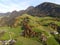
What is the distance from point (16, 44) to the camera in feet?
523

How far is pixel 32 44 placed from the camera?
16000 cm

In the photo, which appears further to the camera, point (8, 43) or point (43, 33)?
point (43, 33)

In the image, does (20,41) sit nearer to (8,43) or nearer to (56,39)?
(8,43)

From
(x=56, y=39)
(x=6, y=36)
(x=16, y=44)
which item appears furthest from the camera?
(x=6, y=36)

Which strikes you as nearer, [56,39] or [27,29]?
[56,39]

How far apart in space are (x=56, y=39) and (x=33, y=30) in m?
27.8

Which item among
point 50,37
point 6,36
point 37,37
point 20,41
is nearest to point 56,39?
point 50,37

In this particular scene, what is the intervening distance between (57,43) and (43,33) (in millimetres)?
17807

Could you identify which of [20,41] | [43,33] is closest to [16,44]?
[20,41]

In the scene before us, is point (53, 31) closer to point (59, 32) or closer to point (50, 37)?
point (59, 32)

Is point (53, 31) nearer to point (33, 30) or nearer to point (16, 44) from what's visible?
point (33, 30)

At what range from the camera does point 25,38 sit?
175m

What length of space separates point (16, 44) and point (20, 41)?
651 centimetres

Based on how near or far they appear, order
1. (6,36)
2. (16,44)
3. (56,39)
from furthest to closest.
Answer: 1. (6,36)
2. (56,39)
3. (16,44)
